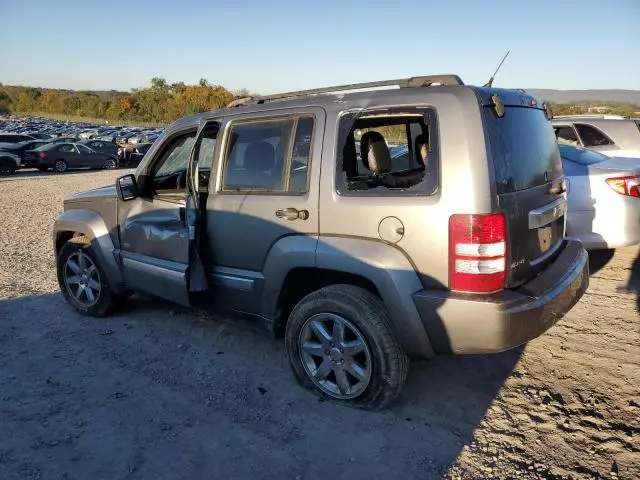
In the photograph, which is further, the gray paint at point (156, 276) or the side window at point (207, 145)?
the gray paint at point (156, 276)

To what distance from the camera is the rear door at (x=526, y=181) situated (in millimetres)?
2787

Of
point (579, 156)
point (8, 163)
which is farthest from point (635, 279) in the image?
point (8, 163)

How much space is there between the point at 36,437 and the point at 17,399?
58cm

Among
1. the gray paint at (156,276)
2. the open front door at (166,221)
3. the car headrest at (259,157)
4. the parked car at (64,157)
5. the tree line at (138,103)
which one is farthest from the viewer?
the tree line at (138,103)

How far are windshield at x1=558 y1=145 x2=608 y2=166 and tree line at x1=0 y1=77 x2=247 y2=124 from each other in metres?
72.1

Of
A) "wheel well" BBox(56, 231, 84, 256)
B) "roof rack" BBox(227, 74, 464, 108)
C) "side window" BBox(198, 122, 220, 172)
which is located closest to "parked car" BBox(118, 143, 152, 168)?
"wheel well" BBox(56, 231, 84, 256)

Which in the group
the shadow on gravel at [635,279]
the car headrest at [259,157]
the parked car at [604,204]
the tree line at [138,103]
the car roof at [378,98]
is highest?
the tree line at [138,103]

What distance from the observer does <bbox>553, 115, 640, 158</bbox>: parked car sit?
8179 mm

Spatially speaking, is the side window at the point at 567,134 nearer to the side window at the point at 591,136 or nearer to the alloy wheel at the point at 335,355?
the side window at the point at 591,136

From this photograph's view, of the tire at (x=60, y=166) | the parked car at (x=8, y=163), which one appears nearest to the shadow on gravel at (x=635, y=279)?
the parked car at (x=8, y=163)

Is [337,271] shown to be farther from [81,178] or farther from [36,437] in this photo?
[81,178]

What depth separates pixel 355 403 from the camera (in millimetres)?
3215

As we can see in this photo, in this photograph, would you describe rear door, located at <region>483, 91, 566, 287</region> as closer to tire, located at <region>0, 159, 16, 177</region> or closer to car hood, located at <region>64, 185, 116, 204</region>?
car hood, located at <region>64, 185, 116, 204</region>

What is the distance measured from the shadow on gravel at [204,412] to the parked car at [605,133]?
5.64 metres
